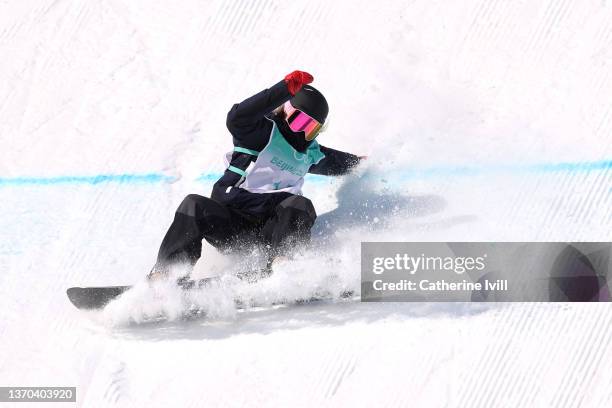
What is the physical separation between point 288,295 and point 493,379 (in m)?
1.07

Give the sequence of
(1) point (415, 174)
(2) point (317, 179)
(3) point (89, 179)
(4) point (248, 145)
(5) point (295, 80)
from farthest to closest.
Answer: (3) point (89, 179) < (2) point (317, 179) < (1) point (415, 174) < (4) point (248, 145) < (5) point (295, 80)

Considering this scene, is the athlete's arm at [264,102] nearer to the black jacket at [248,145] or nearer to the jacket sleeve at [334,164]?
the black jacket at [248,145]

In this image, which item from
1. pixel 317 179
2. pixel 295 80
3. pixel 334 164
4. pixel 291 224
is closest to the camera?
pixel 295 80

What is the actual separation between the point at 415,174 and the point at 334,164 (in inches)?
23.1

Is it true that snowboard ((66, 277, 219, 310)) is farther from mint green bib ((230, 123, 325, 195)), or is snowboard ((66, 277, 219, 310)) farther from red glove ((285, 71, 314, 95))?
red glove ((285, 71, 314, 95))

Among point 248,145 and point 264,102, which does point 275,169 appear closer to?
point 248,145

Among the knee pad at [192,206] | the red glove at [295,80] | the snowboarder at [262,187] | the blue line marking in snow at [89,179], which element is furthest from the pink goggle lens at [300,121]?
the blue line marking in snow at [89,179]

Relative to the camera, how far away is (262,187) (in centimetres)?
411

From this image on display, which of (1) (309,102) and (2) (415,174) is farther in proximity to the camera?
(2) (415,174)

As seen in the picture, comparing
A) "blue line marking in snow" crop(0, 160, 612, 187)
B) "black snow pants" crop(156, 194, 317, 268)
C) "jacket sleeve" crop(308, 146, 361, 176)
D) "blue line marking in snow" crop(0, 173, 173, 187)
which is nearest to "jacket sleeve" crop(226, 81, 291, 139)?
"black snow pants" crop(156, 194, 317, 268)

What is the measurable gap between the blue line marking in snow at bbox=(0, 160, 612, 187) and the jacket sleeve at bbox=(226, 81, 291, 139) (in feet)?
3.60

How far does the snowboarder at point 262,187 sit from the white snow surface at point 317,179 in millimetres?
184

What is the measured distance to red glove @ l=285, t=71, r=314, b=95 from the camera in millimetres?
3727

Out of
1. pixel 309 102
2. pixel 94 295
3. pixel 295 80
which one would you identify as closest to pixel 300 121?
pixel 309 102
